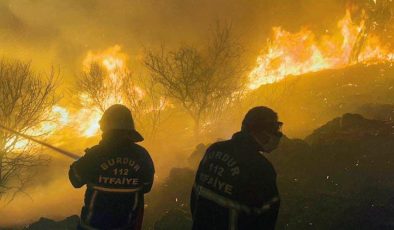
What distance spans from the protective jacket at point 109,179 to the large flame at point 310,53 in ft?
94.7

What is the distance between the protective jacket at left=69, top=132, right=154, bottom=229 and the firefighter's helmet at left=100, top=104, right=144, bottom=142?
0.07m

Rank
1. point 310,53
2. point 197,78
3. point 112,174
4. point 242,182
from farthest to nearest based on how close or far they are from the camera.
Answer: point 310,53 < point 197,78 < point 112,174 < point 242,182

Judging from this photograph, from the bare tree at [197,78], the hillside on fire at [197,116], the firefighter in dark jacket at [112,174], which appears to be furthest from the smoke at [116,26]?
the firefighter in dark jacket at [112,174]

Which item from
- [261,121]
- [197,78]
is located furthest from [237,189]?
[197,78]

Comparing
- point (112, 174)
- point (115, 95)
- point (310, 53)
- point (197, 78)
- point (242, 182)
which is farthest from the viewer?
point (310, 53)

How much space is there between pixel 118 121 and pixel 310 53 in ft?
109

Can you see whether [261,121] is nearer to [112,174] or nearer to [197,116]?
[112,174]

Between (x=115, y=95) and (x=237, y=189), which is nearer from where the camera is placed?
(x=237, y=189)

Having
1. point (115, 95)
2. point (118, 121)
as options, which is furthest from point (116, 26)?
point (118, 121)

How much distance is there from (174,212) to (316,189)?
12.5 feet

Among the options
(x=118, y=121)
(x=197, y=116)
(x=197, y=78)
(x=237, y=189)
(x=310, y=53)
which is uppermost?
(x=310, y=53)

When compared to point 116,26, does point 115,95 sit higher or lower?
lower

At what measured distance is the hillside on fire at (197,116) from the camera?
149 inches

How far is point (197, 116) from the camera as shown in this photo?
22266 mm
